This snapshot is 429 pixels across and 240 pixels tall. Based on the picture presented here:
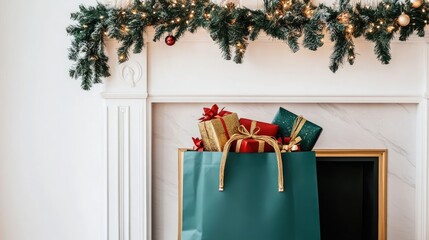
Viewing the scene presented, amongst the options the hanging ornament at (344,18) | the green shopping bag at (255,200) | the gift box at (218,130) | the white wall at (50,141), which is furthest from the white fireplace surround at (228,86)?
the green shopping bag at (255,200)

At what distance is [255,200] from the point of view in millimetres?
1472

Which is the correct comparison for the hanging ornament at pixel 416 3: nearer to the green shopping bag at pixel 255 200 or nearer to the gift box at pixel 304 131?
the gift box at pixel 304 131

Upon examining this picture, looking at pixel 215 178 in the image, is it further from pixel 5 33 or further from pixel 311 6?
pixel 5 33

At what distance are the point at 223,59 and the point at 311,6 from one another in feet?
1.36

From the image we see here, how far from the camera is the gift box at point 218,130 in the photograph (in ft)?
4.99

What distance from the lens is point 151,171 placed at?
6.20 feet

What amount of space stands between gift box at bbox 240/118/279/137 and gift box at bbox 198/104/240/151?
0.04 m

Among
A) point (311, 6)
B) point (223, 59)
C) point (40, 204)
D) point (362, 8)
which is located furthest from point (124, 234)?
point (362, 8)

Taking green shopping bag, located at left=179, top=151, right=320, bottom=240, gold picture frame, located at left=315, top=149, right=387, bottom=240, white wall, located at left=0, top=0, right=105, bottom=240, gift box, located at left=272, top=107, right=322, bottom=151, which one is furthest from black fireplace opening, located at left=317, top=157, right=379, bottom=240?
white wall, located at left=0, top=0, right=105, bottom=240

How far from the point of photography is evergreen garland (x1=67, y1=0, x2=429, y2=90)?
1.67 meters

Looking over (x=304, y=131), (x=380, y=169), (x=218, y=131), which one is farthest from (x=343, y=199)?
(x=218, y=131)

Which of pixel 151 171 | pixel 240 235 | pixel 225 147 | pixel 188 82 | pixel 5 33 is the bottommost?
pixel 240 235

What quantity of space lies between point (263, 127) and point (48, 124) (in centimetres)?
98

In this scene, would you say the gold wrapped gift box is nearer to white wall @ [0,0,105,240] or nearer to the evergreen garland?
the evergreen garland
